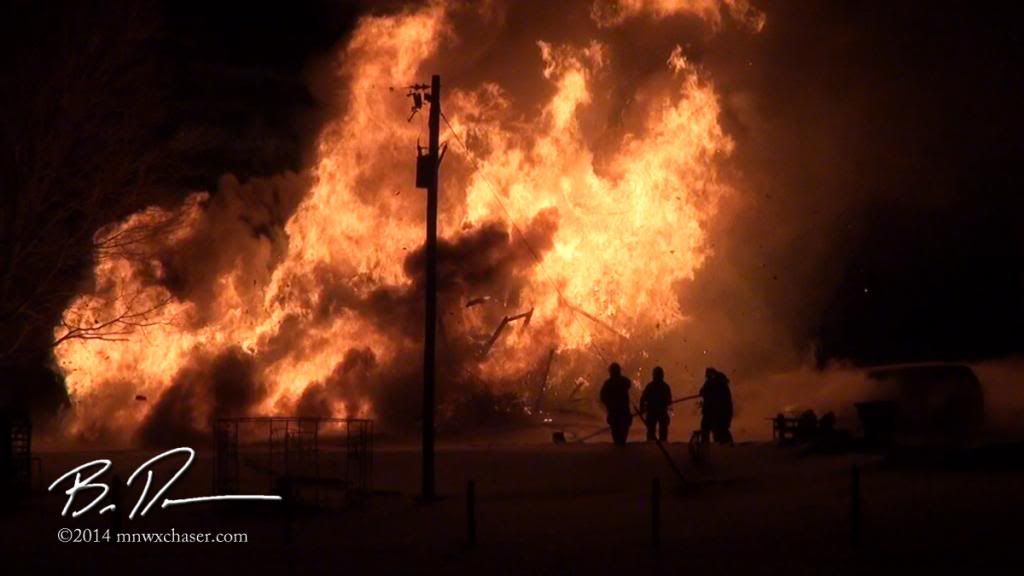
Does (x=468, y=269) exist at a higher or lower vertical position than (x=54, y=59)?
lower

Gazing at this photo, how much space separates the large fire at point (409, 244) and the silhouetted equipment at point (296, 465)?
13.1ft

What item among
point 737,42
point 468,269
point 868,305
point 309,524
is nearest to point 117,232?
point 468,269

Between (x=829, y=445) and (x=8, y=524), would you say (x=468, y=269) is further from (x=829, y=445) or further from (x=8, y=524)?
(x=8, y=524)

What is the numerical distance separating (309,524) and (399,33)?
16.5m

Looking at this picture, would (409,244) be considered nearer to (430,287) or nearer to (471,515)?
(430,287)

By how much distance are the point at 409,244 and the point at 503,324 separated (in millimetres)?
3052

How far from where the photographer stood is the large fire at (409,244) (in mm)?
27672

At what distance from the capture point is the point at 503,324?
28.8 metres

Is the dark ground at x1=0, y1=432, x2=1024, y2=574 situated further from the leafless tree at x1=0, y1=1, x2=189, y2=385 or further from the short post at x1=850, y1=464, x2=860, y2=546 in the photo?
the leafless tree at x1=0, y1=1, x2=189, y2=385

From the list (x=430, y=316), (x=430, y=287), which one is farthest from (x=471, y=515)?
(x=430, y=287)

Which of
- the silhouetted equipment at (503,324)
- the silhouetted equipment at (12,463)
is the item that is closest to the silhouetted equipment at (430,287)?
the silhouetted equipment at (12,463)

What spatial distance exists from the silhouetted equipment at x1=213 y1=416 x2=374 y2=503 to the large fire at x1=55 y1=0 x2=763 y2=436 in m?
4.00

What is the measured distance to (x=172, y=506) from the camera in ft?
54.3

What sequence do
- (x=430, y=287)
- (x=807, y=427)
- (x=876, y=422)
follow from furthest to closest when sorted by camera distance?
(x=807, y=427)
(x=876, y=422)
(x=430, y=287)
